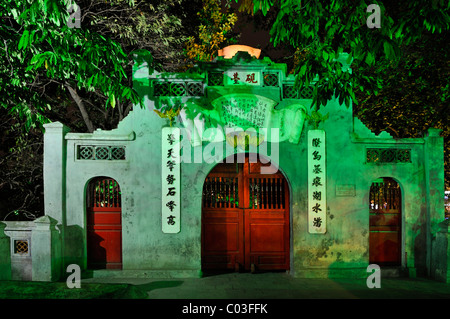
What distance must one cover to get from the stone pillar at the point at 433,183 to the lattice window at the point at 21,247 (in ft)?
29.8

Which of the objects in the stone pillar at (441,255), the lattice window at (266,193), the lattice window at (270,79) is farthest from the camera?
the lattice window at (266,193)

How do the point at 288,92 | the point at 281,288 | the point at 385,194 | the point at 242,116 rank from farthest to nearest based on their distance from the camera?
1. the point at 385,194
2. the point at 288,92
3. the point at 242,116
4. the point at 281,288

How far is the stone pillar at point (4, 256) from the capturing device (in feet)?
25.3

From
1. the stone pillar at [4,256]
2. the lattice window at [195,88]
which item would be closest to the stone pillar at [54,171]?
the stone pillar at [4,256]

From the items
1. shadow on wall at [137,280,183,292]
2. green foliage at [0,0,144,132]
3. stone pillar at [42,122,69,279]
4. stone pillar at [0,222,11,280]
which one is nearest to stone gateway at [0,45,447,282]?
stone pillar at [42,122,69,279]

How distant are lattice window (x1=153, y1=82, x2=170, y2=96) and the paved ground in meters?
4.23

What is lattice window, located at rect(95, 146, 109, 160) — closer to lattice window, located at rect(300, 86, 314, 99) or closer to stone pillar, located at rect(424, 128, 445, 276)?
lattice window, located at rect(300, 86, 314, 99)

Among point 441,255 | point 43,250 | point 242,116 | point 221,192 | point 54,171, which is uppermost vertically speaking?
point 242,116

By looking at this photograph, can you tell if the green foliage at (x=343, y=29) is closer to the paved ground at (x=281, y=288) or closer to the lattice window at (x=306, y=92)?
the lattice window at (x=306, y=92)

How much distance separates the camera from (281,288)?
7656 mm

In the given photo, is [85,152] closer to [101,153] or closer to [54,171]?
[101,153]

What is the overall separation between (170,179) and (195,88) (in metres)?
2.20

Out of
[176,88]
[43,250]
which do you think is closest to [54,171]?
[43,250]

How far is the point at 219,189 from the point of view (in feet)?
30.0
